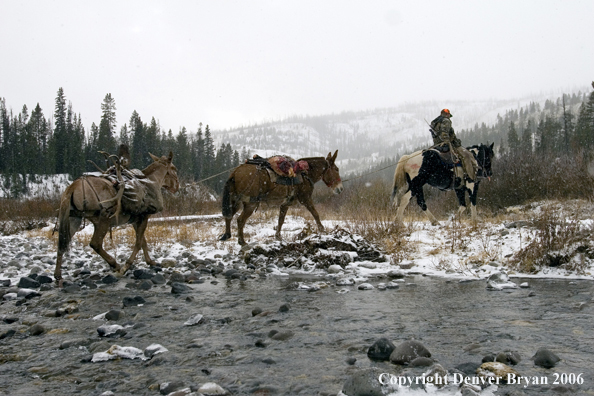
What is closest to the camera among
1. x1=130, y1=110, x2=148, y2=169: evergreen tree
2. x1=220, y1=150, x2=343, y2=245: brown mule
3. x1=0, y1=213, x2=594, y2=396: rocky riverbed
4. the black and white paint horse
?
x1=0, y1=213, x2=594, y2=396: rocky riverbed

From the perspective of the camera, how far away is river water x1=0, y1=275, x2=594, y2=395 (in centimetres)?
256

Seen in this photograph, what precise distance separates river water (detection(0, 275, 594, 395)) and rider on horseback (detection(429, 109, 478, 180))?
A: 5643 millimetres

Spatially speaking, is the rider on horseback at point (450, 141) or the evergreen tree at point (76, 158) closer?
the rider on horseback at point (450, 141)

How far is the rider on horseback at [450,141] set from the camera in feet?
34.4

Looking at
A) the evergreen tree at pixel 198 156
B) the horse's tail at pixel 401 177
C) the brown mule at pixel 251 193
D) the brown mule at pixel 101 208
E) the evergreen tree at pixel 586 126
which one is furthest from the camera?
the evergreen tree at pixel 198 156

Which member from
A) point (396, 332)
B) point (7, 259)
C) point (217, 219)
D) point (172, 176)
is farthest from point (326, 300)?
point (217, 219)

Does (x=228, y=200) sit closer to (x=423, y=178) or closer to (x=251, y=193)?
(x=251, y=193)

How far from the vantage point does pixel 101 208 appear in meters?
6.29

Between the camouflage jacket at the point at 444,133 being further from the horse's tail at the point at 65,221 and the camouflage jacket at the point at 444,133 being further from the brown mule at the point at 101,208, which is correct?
the horse's tail at the point at 65,221

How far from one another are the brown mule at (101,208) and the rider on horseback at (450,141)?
7009 mm

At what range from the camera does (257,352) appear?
3.05 meters

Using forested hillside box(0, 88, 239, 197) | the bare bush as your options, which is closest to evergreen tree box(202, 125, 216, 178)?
forested hillside box(0, 88, 239, 197)

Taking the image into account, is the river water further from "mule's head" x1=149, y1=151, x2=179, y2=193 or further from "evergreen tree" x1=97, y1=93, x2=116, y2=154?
"evergreen tree" x1=97, y1=93, x2=116, y2=154

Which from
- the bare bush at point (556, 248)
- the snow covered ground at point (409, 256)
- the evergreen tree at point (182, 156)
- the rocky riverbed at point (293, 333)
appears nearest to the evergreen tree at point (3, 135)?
the evergreen tree at point (182, 156)
